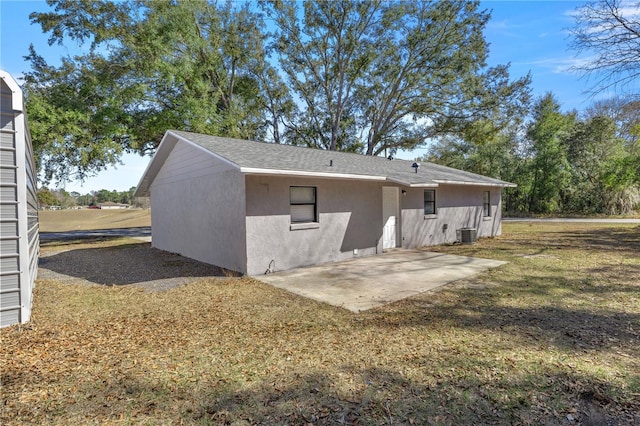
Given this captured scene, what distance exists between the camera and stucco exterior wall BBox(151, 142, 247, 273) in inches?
340

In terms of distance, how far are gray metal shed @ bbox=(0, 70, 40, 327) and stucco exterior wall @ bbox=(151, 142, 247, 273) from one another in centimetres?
417

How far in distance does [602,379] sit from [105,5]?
79.8 feet

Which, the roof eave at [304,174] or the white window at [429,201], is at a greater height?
the roof eave at [304,174]

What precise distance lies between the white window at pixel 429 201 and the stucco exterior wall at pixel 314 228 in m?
3.08

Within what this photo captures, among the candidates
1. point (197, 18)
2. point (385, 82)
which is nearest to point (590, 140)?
point (385, 82)

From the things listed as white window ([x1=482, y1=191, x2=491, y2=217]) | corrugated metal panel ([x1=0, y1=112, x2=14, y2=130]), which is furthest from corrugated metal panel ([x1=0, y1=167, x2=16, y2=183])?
white window ([x1=482, y1=191, x2=491, y2=217])

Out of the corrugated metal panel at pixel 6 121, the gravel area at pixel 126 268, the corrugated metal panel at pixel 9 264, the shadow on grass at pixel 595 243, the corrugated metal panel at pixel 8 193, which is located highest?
the corrugated metal panel at pixel 6 121

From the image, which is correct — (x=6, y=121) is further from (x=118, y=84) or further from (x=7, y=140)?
Result: (x=118, y=84)

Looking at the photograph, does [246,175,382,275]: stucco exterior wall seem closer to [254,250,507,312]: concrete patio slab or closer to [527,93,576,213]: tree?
[254,250,507,312]: concrete patio slab

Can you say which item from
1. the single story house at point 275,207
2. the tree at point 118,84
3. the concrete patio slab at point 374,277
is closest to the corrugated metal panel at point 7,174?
the single story house at point 275,207

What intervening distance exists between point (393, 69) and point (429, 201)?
13.4 metres

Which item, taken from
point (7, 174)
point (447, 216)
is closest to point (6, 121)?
point (7, 174)

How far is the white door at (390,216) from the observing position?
1206 cm

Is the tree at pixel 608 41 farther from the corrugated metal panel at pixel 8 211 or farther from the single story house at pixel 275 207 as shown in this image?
the corrugated metal panel at pixel 8 211
